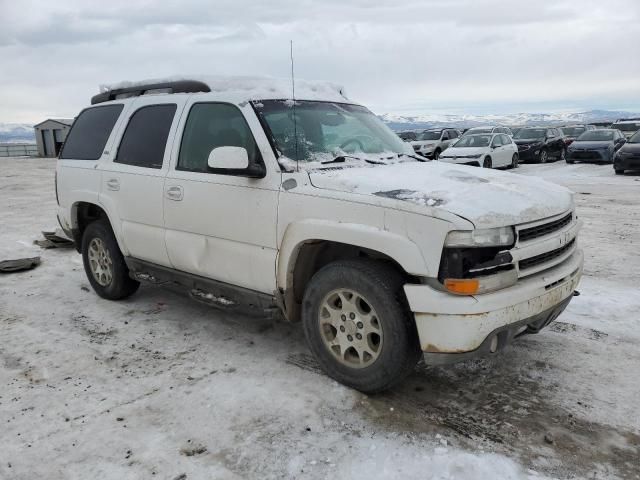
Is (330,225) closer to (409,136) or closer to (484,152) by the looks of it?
(484,152)

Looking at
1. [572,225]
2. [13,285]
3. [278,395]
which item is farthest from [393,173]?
[13,285]

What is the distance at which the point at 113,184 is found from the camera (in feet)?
16.2

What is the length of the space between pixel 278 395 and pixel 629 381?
2.29m

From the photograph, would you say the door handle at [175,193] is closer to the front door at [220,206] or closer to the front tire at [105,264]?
the front door at [220,206]

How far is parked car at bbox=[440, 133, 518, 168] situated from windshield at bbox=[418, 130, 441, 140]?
4.54 metres

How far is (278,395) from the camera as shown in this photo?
348 cm

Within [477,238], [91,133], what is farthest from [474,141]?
[477,238]

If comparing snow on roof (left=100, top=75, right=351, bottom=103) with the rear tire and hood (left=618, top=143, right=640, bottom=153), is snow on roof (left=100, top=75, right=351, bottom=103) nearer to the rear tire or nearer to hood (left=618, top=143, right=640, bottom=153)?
hood (left=618, top=143, right=640, bottom=153)

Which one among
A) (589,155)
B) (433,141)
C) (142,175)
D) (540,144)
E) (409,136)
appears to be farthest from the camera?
(409,136)

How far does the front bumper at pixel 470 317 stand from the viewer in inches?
116

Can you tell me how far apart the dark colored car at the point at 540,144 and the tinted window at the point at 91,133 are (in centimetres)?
2099

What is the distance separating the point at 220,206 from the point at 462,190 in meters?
1.69

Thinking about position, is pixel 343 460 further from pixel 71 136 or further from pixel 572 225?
pixel 71 136

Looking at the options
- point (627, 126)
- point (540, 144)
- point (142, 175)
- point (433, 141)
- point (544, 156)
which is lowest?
A: point (544, 156)
